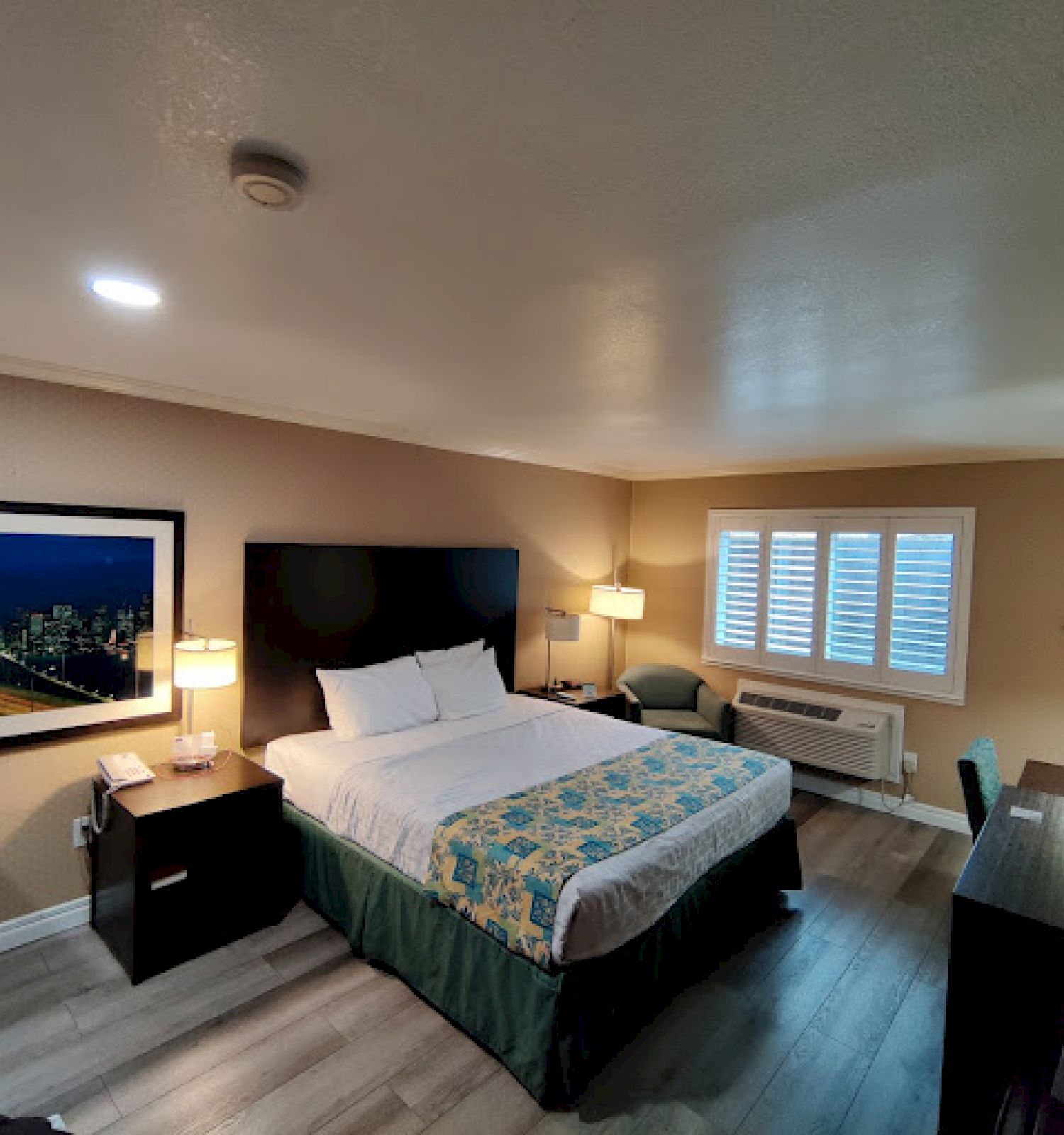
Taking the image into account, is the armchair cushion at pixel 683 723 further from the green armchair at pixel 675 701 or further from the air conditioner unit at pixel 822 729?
the air conditioner unit at pixel 822 729

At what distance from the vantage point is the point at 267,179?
1.11 m

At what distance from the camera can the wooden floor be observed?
6.40ft

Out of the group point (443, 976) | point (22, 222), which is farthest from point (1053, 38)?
point (443, 976)

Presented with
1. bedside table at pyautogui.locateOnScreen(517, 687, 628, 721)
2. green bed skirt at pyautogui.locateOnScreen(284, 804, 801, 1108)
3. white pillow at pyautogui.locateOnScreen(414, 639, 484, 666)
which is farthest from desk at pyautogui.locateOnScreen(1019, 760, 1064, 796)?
white pillow at pyautogui.locateOnScreen(414, 639, 484, 666)

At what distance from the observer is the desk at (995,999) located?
A: 179cm

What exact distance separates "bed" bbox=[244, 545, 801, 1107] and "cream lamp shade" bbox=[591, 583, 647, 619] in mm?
1075

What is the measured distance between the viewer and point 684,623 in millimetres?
5340

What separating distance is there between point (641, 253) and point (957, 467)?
3600 mm

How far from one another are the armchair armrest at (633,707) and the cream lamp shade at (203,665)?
281 cm

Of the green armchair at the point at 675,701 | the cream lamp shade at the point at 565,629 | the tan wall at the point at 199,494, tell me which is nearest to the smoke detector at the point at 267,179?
the tan wall at the point at 199,494

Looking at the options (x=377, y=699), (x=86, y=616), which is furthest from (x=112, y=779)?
(x=377, y=699)

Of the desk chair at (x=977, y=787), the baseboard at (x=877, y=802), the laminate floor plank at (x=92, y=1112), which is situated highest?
the desk chair at (x=977, y=787)

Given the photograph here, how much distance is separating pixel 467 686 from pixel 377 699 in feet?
2.05

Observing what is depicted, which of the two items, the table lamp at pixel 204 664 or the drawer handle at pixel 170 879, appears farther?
the table lamp at pixel 204 664
